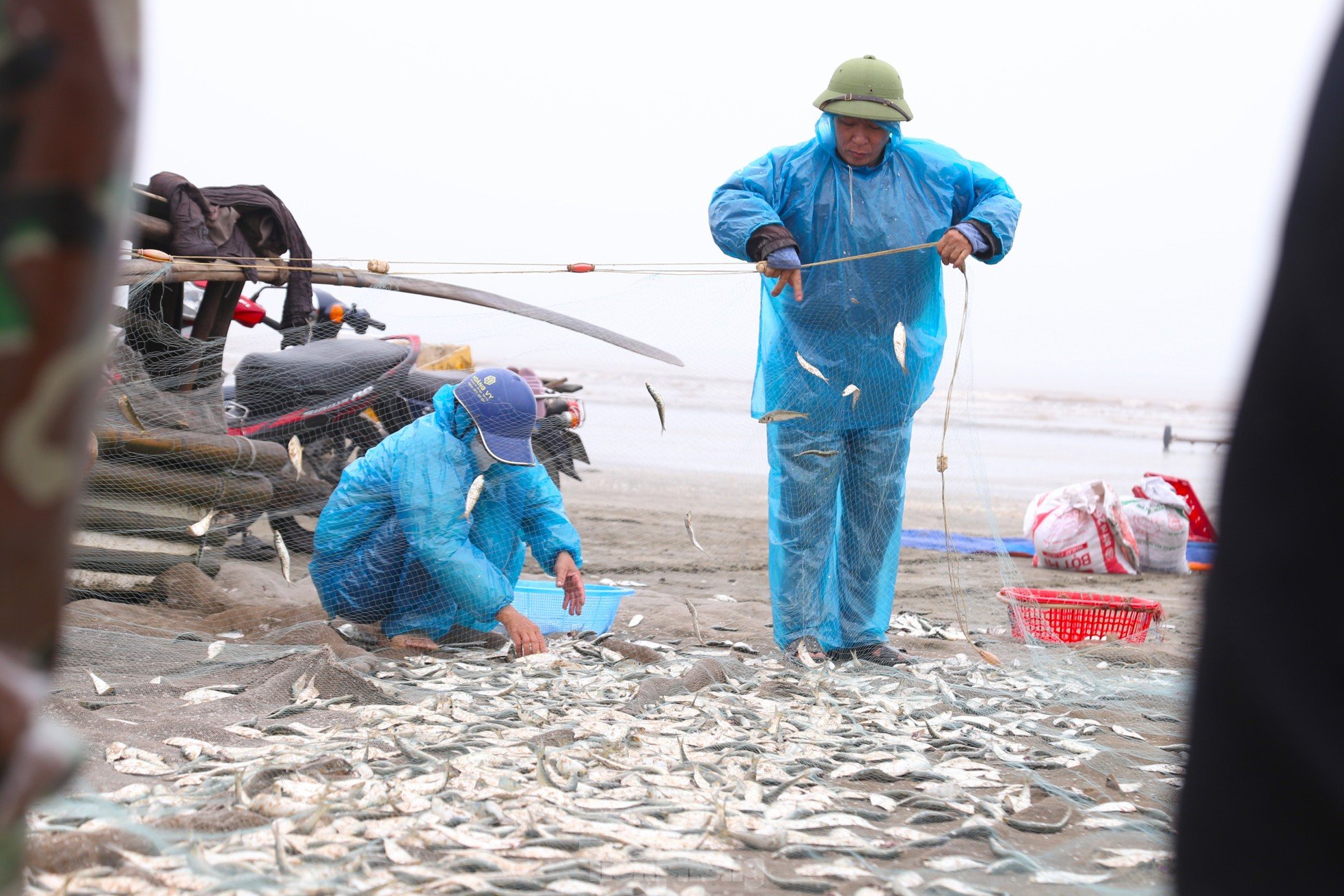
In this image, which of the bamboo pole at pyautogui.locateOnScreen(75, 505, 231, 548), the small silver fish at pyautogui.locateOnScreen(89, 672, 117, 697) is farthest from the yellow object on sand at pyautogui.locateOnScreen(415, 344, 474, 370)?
the small silver fish at pyautogui.locateOnScreen(89, 672, 117, 697)

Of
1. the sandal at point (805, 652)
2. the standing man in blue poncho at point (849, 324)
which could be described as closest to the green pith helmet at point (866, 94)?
the standing man in blue poncho at point (849, 324)

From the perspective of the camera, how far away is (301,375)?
6711mm

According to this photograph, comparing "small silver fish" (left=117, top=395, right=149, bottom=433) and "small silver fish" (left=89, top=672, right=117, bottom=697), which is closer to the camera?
"small silver fish" (left=89, top=672, right=117, bottom=697)

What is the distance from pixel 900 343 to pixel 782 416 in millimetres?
627

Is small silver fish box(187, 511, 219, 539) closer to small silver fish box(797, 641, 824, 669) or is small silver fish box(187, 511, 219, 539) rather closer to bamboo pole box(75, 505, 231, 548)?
bamboo pole box(75, 505, 231, 548)

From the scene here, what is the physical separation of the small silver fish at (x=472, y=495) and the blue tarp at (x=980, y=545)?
5029 millimetres

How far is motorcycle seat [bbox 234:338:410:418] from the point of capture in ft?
22.0

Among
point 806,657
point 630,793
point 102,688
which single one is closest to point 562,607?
point 806,657

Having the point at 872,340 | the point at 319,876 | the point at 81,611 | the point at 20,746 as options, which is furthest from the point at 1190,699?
the point at 81,611

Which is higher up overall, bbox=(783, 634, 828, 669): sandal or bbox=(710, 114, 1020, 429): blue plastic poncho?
bbox=(710, 114, 1020, 429): blue plastic poncho

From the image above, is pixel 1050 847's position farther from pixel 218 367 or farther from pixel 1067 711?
pixel 218 367

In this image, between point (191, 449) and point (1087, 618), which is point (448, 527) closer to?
point (191, 449)

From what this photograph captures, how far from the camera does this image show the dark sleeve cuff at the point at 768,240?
4.95 meters

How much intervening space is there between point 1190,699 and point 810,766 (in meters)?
2.65
